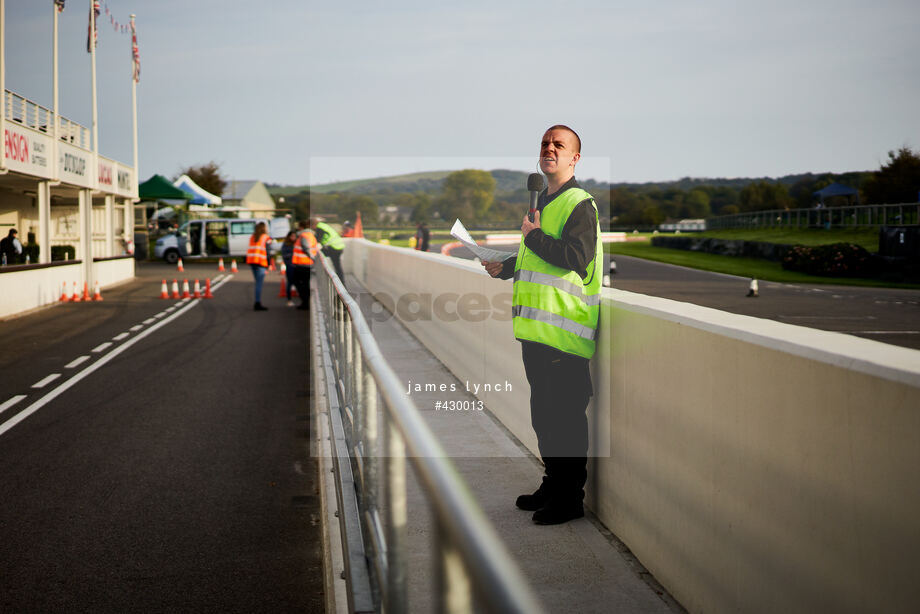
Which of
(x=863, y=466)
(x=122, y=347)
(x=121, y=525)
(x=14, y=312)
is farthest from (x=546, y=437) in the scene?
(x=14, y=312)

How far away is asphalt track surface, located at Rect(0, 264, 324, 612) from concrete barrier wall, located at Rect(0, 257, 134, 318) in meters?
6.24

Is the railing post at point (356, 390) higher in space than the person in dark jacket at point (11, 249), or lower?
lower

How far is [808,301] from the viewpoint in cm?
2252

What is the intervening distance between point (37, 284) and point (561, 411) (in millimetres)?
21092

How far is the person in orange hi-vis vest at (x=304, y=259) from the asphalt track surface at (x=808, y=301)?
29.1 ft

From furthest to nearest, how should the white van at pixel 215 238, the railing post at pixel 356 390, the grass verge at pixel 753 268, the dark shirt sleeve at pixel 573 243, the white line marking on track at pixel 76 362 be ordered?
the white van at pixel 215 238
the grass verge at pixel 753 268
the white line marking on track at pixel 76 362
the dark shirt sleeve at pixel 573 243
the railing post at pixel 356 390

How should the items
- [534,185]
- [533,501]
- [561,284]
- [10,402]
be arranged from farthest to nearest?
[10,402] < [533,501] < [534,185] < [561,284]

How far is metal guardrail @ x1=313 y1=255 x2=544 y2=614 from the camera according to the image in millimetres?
1354

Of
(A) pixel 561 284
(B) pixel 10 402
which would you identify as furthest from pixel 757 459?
(B) pixel 10 402

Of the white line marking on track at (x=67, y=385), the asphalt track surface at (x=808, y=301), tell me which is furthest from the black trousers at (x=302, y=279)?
the asphalt track surface at (x=808, y=301)

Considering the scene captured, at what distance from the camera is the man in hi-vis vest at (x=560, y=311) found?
4.89 meters

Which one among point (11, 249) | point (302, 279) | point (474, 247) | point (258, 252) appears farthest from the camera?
point (11, 249)

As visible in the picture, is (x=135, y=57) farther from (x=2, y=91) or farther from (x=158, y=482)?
(x=158, y=482)

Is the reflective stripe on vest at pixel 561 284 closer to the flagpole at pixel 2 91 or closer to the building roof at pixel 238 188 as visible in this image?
the flagpole at pixel 2 91
